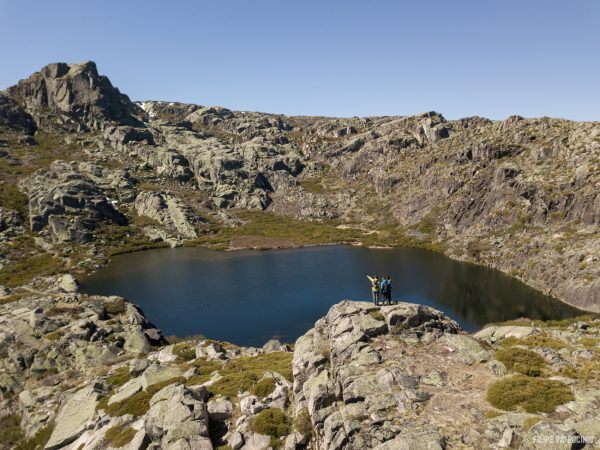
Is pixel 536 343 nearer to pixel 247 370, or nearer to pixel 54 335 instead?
pixel 247 370

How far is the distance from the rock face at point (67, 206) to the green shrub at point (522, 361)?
16406cm

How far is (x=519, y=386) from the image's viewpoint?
20141 mm

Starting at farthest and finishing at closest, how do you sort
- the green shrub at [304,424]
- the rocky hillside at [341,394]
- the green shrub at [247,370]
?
1. the green shrub at [247,370]
2. the green shrub at [304,424]
3. the rocky hillside at [341,394]

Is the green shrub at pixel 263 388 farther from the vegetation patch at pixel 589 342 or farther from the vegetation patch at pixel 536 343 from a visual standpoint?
the vegetation patch at pixel 589 342

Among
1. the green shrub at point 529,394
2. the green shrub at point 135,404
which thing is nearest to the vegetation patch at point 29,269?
the green shrub at point 135,404

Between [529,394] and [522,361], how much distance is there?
185 inches

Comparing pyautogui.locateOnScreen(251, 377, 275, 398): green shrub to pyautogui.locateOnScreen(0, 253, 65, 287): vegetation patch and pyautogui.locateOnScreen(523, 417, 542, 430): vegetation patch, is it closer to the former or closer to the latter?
pyautogui.locateOnScreen(523, 417, 542, 430): vegetation patch

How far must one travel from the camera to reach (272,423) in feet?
79.3

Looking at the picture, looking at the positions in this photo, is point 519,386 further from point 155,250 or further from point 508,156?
point 508,156

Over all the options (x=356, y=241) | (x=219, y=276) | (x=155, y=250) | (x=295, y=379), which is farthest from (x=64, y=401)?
(x=356, y=241)

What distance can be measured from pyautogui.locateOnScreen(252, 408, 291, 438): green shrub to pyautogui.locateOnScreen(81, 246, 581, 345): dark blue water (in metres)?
41.5

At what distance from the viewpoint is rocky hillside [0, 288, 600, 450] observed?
18359mm

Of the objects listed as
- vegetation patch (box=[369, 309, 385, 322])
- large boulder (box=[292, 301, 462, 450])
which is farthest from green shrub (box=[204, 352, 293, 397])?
vegetation patch (box=[369, 309, 385, 322])

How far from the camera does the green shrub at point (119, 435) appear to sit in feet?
83.3
